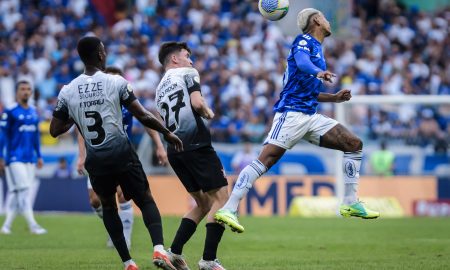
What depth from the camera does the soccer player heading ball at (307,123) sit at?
1124cm

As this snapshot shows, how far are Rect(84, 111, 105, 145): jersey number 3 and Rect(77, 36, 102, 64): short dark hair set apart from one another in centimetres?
56

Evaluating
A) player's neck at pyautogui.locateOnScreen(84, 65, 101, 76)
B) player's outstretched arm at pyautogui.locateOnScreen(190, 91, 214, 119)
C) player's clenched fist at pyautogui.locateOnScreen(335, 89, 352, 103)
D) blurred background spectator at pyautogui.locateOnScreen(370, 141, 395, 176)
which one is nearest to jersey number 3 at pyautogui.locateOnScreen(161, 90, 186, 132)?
player's outstretched arm at pyautogui.locateOnScreen(190, 91, 214, 119)

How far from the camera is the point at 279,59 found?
31.3m

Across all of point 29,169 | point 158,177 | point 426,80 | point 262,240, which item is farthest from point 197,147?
point 426,80

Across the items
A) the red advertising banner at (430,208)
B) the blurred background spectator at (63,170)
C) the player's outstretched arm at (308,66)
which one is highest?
the player's outstretched arm at (308,66)

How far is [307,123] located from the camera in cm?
1140

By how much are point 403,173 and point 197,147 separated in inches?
631

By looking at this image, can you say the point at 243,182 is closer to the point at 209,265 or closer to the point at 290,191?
the point at 209,265

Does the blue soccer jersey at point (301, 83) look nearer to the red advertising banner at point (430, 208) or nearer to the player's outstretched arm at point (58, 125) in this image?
the player's outstretched arm at point (58, 125)

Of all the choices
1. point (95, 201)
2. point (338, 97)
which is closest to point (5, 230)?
point (95, 201)

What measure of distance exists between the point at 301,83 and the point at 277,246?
4300 mm

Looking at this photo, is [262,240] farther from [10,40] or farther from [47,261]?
[10,40]

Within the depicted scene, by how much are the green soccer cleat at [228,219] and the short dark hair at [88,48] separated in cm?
214

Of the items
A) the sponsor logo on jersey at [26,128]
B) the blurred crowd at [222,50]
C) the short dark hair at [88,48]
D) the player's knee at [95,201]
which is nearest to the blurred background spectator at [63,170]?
the blurred crowd at [222,50]
